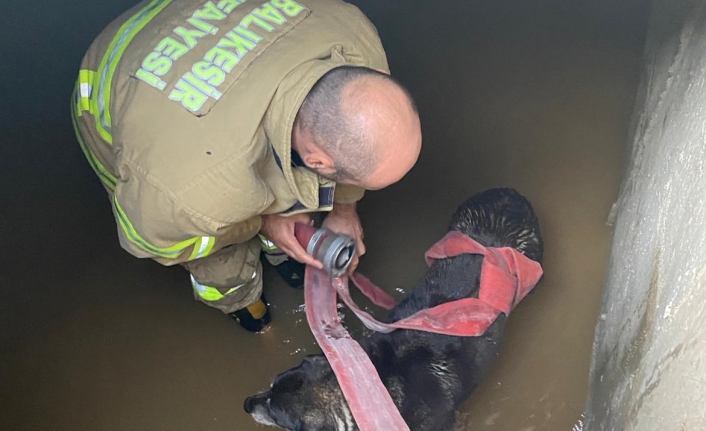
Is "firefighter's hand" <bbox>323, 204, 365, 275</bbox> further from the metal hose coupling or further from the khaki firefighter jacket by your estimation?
the khaki firefighter jacket

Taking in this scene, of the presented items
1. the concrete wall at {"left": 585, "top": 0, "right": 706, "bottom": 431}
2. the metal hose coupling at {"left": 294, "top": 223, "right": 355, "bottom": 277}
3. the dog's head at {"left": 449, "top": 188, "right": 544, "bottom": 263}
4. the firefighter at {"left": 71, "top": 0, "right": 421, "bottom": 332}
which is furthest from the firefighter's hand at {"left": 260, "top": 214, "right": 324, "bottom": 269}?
the concrete wall at {"left": 585, "top": 0, "right": 706, "bottom": 431}

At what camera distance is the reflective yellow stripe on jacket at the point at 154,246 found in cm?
135

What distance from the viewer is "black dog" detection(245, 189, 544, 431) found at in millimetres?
1470

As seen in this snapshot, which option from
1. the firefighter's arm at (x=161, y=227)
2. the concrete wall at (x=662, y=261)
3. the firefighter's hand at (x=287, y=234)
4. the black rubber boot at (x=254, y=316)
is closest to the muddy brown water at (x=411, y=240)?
the black rubber boot at (x=254, y=316)

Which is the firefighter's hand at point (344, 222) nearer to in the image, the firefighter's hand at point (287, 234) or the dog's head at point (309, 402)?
the firefighter's hand at point (287, 234)

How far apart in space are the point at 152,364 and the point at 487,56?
1.55 metres

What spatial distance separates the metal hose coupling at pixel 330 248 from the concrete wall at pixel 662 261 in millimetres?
663

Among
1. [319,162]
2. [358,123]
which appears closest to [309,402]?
[319,162]

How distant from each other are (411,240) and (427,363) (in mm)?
558

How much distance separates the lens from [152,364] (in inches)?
74.1

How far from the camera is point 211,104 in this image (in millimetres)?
1213

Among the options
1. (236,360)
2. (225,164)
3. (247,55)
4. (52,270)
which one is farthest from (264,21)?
(52,270)

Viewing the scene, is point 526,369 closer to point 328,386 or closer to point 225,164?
point 328,386

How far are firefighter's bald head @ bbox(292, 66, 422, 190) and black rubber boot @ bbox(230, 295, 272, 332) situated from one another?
0.78 m
